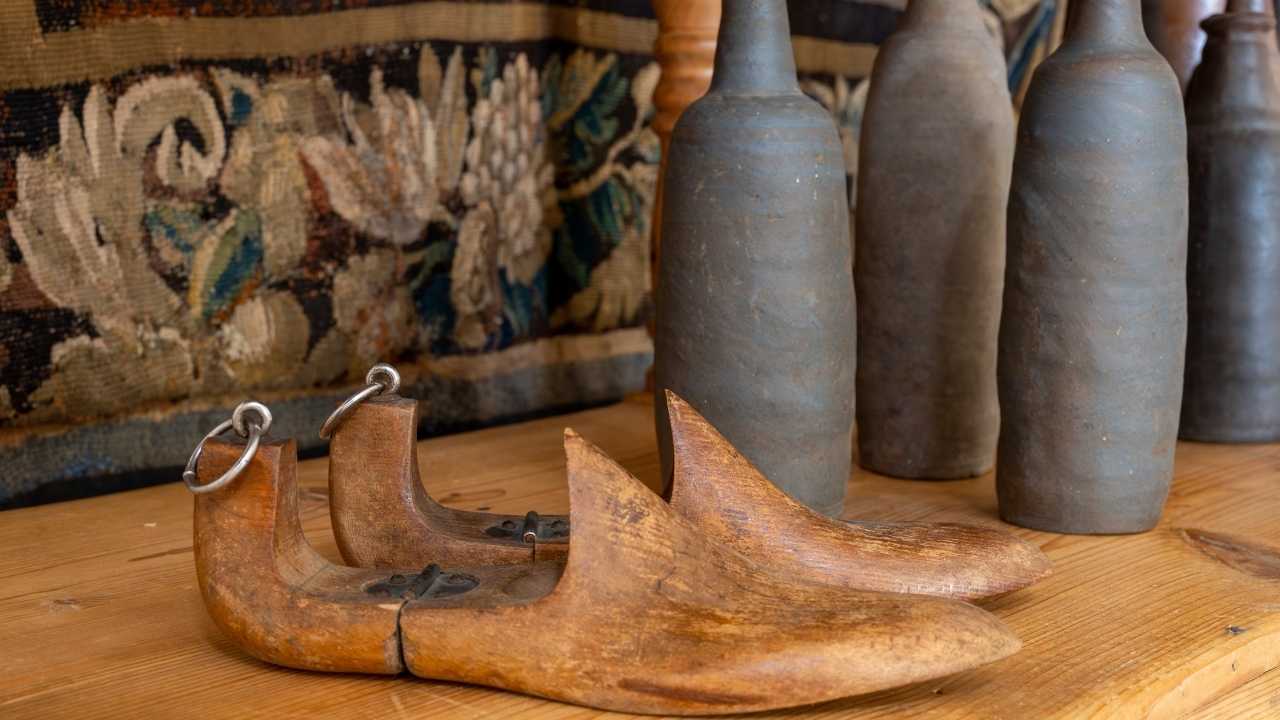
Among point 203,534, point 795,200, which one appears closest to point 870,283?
point 795,200

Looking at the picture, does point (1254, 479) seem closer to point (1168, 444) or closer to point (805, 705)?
point (1168, 444)

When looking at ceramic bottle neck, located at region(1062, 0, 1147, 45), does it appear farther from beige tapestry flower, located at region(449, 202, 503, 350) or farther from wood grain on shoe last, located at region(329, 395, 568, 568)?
beige tapestry flower, located at region(449, 202, 503, 350)

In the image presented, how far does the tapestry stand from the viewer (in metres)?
1.06

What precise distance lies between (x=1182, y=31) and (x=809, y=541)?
784 millimetres

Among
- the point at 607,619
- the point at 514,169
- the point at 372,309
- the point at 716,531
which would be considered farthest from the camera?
the point at 514,169

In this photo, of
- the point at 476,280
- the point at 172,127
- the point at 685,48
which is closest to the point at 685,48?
the point at 685,48

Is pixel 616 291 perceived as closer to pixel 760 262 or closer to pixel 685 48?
pixel 685 48

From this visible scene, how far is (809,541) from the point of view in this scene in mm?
713

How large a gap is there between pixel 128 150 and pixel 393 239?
0.27 meters

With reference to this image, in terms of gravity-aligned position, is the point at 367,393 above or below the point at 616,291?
above

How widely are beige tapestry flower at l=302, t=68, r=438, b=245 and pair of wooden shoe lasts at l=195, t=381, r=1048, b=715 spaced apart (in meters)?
0.61

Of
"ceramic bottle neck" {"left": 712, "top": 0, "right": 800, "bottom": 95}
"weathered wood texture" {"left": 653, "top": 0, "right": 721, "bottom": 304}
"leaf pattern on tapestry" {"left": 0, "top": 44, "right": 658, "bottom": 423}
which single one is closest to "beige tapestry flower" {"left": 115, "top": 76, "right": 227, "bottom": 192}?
"leaf pattern on tapestry" {"left": 0, "top": 44, "right": 658, "bottom": 423}

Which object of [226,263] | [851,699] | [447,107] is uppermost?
[447,107]

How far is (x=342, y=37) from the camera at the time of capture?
121 cm
